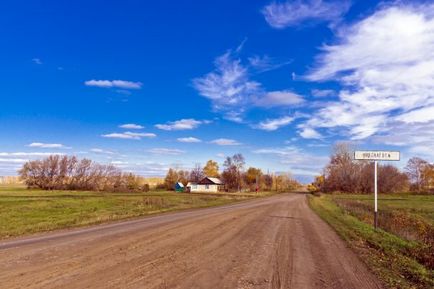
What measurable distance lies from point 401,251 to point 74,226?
1434cm

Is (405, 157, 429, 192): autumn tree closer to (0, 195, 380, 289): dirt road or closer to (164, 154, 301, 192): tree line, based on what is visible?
(164, 154, 301, 192): tree line

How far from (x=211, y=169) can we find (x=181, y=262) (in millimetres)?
127788

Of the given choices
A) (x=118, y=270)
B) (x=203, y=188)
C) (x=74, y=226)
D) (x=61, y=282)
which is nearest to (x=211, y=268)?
(x=118, y=270)

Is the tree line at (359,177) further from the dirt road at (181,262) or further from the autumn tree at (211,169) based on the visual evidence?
the dirt road at (181,262)

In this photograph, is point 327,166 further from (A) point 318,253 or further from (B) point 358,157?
(A) point 318,253

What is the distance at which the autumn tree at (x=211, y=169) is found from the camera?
13562 centimetres

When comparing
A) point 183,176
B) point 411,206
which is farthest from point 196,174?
point 411,206

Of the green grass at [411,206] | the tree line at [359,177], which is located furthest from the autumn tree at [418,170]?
the green grass at [411,206]

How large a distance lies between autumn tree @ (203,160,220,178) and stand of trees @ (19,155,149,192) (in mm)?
29592

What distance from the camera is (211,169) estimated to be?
448ft

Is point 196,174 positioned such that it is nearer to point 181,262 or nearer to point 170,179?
point 170,179

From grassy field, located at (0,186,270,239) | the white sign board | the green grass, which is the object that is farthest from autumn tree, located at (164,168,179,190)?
the white sign board

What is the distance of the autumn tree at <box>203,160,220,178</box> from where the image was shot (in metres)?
136

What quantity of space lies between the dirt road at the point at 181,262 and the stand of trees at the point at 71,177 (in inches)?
3690
